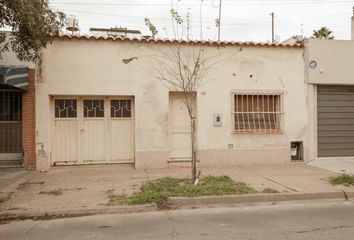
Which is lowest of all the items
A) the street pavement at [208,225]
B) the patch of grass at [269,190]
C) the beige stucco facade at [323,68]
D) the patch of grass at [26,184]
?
the street pavement at [208,225]

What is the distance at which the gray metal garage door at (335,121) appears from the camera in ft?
42.8

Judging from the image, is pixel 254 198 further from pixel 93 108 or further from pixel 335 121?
pixel 335 121

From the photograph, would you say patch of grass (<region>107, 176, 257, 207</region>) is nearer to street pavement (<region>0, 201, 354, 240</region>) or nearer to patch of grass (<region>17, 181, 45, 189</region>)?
street pavement (<region>0, 201, 354, 240</region>)

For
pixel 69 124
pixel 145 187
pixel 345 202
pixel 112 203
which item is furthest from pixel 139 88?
pixel 345 202

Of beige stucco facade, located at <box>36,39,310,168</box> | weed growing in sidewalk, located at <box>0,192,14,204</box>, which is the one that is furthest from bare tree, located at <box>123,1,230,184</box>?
weed growing in sidewalk, located at <box>0,192,14,204</box>

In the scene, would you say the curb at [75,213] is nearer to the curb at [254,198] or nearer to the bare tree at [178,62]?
the curb at [254,198]

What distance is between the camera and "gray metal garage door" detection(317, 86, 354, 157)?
13.0 metres

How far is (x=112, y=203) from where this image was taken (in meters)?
7.79

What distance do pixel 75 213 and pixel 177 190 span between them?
7.10 feet

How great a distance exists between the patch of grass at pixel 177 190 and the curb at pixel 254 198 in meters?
0.20

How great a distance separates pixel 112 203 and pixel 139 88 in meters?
4.79

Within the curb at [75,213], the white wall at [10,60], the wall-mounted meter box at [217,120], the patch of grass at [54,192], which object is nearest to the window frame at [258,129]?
the wall-mounted meter box at [217,120]

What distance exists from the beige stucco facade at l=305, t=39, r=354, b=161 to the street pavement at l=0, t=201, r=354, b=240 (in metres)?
5.36

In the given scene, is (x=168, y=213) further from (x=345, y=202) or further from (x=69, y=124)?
(x=69, y=124)
